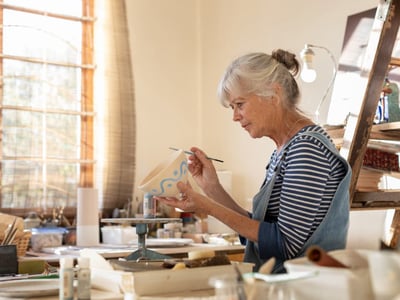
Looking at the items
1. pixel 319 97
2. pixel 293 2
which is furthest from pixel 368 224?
pixel 293 2

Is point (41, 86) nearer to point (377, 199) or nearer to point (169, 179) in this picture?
point (377, 199)

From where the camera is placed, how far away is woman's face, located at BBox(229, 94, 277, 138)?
200cm

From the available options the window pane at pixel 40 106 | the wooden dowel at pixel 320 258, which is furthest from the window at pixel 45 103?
the wooden dowel at pixel 320 258

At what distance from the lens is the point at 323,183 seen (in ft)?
5.82

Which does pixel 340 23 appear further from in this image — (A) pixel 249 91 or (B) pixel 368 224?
(A) pixel 249 91

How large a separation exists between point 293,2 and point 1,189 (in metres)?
2.23

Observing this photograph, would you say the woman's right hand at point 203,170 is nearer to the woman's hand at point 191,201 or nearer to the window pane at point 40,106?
the woman's hand at point 191,201

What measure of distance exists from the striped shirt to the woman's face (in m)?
0.19

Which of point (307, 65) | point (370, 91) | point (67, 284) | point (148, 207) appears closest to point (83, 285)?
point (67, 284)

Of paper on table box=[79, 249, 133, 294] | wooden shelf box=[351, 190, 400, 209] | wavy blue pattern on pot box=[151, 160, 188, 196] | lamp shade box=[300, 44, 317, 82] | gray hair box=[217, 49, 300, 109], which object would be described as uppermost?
lamp shade box=[300, 44, 317, 82]

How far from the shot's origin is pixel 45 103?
168 inches

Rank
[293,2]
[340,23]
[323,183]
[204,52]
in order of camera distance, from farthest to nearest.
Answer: [204,52]
[293,2]
[340,23]
[323,183]

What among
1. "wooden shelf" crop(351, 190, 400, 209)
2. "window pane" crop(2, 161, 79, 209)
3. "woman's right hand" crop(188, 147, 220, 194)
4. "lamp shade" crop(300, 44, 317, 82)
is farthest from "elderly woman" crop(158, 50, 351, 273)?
"window pane" crop(2, 161, 79, 209)

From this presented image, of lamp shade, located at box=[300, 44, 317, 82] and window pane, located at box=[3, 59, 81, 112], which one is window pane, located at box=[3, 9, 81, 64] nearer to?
window pane, located at box=[3, 59, 81, 112]
